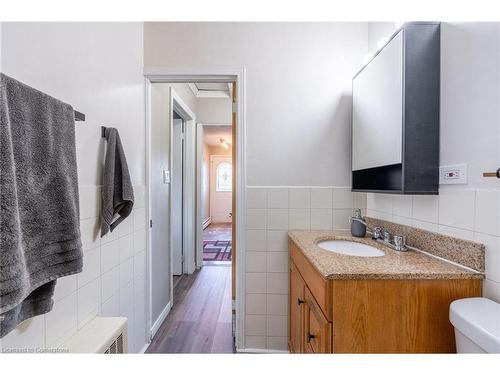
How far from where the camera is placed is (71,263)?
0.77 metres

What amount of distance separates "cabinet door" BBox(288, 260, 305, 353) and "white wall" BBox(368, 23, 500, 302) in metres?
0.73

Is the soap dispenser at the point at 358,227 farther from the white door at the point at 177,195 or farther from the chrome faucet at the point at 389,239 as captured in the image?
the white door at the point at 177,195

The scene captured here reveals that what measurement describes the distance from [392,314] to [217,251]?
3.44 metres

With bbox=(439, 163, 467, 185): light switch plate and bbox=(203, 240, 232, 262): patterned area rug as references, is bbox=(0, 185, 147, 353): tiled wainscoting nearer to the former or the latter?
bbox=(439, 163, 467, 185): light switch plate

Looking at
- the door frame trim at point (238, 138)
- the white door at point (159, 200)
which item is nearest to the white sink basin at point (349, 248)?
the door frame trim at point (238, 138)

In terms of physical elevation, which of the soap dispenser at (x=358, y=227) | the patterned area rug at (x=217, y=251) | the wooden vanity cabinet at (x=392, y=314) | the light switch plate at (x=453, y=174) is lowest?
the patterned area rug at (x=217, y=251)

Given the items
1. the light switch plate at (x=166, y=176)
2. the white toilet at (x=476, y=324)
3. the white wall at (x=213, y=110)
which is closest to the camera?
the white toilet at (x=476, y=324)

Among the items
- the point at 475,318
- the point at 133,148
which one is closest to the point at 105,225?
the point at 133,148

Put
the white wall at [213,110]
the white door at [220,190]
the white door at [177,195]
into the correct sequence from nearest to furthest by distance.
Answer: the white door at [177,195], the white wall at [213,110], the white door at [220,190]

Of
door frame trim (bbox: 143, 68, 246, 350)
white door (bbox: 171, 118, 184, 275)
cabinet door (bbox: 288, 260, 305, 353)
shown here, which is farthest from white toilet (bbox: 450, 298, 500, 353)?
white door (bbox: 171, 118, 184, 275)

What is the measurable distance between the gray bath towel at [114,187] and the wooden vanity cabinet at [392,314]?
1.06m

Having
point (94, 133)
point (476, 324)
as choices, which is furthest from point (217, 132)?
point (476, 324)

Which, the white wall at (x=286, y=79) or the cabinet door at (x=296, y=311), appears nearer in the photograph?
the cabinet door at (x=296, y=311)

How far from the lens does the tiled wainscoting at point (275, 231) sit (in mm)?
1640
